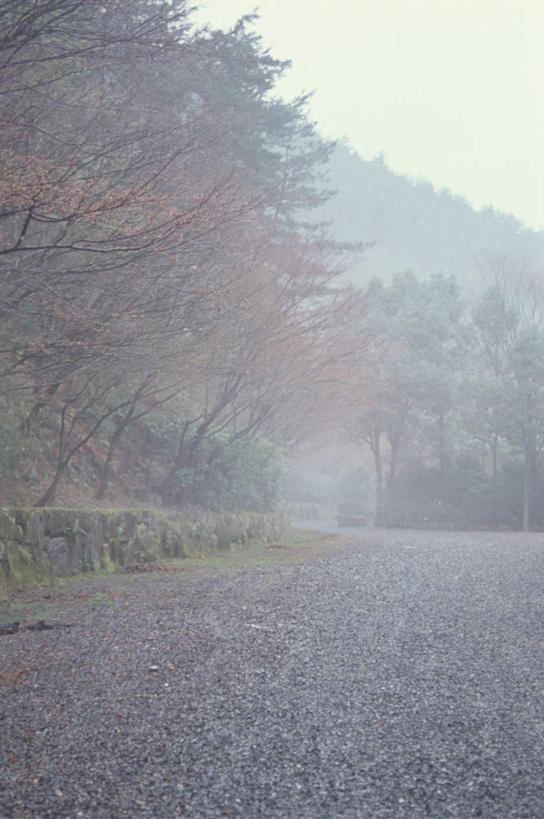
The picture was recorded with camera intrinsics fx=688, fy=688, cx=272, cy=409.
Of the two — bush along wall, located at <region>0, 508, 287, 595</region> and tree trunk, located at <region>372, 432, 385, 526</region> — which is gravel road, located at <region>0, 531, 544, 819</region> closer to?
bush along wall, located at <region>0, 508, 287, 595</region>

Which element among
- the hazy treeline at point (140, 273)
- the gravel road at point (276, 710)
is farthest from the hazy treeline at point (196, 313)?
the gravel road at point (276, 710)

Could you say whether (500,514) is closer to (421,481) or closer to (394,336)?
(421,481)

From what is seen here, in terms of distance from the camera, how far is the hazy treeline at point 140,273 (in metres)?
5.41

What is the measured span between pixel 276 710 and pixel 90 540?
5059 millimetres

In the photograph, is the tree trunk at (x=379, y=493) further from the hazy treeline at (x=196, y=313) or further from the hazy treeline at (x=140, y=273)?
the hazy treeline at (x=140, y=273)

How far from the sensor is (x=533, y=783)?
8.06 ft

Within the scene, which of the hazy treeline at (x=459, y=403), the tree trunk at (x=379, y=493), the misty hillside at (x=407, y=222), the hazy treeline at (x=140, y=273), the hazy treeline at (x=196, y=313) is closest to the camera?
the hazy treeline at (x=140, y=273)

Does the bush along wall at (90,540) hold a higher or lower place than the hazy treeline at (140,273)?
lower

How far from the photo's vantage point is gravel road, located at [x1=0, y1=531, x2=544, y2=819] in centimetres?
237

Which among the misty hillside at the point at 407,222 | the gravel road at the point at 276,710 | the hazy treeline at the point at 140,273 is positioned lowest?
the gravel road at the point at 276,710

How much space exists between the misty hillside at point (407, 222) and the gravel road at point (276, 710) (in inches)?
→ 1578

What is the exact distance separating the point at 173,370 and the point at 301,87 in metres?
14.2

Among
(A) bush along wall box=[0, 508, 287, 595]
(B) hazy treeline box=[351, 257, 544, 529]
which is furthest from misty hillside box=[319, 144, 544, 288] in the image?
(A) bush along wall box=[0, 508, 287, 595]

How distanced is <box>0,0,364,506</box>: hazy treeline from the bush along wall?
3.87ft
